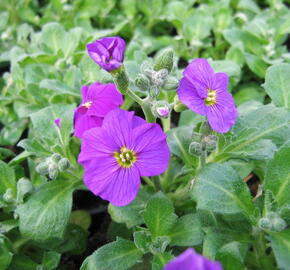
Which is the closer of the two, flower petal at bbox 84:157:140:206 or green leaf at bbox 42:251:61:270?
flower petal at bbox 84:157:140:206

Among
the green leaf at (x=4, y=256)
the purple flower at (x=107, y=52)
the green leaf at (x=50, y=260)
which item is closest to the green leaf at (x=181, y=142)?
the purple flower at (x=107, y=52)

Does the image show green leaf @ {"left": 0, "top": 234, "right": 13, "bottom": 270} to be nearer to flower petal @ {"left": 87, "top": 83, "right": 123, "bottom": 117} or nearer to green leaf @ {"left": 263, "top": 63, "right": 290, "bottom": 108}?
flower petal @ {"left": 87, "top": 83, "right": 123, "bottom": 117}

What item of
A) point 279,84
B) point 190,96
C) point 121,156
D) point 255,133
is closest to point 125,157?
point 121,156

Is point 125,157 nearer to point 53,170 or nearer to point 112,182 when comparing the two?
point 112,182

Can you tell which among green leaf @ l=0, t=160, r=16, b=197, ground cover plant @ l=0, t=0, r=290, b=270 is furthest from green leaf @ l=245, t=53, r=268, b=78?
green leaf @ l=0, t=160, r=16, b=197

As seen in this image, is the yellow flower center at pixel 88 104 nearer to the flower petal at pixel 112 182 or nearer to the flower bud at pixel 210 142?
the flower petal at pixel 112 182

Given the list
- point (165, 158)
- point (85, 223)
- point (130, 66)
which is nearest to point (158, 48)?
point (130, 66)
